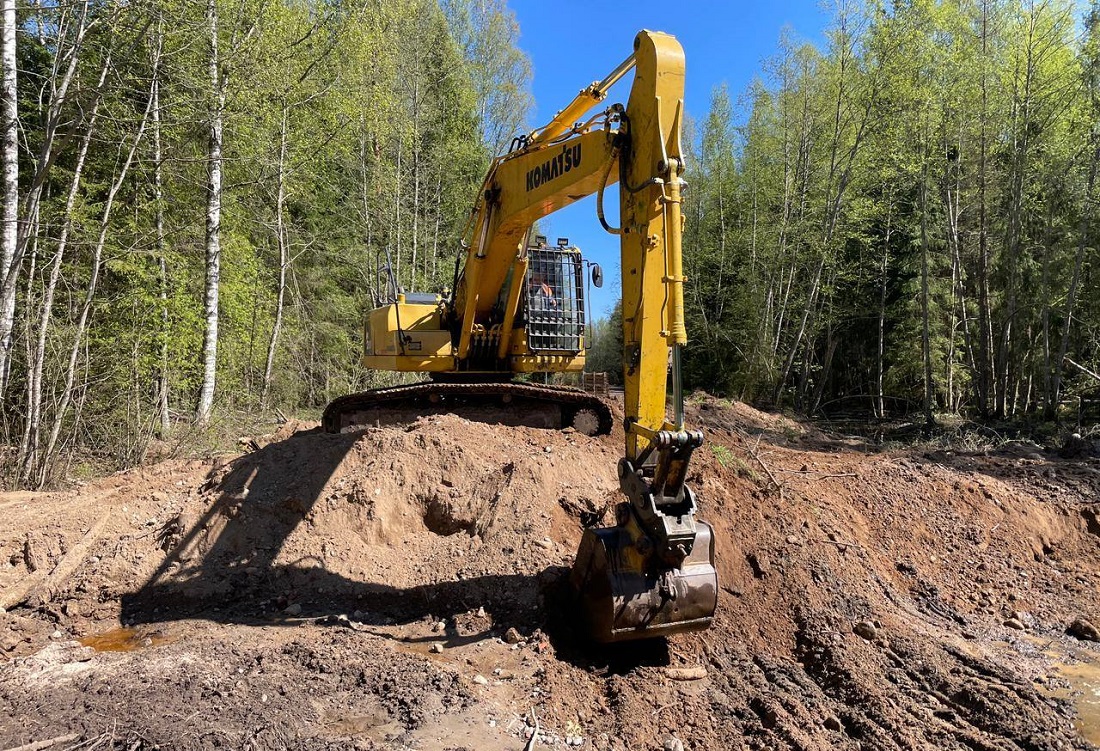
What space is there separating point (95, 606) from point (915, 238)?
19603 millimetres

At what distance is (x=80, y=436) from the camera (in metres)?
7.44

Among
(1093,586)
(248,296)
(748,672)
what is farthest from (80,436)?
(1093,586)

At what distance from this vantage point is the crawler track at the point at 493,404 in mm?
7219

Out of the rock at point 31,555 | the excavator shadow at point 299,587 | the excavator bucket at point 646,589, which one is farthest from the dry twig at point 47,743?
the rock at point 31,555

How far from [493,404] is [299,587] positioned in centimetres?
312

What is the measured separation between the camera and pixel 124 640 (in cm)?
439

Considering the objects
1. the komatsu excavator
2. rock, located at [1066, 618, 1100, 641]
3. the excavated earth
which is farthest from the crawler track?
rock, located at [1066, 618, 1100, 641]

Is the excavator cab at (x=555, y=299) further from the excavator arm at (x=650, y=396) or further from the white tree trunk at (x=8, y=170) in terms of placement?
the white tree trunk at (x=8, y=170)

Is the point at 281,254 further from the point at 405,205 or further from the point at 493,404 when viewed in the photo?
the point at 493,404

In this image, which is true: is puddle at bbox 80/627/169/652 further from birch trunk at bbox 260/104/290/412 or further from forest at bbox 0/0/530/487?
birch trunk at bbox 260/104/290/412

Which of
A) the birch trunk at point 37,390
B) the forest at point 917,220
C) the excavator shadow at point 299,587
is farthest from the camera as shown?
the forest at point 917,220

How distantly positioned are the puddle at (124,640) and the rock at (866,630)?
474 centimetres

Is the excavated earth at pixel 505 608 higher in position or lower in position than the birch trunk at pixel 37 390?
lower

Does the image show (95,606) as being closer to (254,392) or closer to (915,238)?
(254,392)
